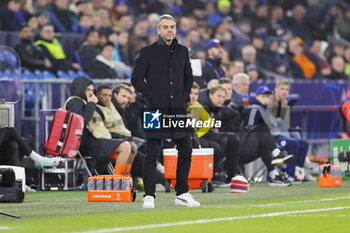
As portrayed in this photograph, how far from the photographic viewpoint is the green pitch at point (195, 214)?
802cm

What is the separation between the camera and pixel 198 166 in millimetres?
12734

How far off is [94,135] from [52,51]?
435 cm

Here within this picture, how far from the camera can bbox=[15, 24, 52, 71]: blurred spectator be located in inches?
647

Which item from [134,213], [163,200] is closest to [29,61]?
[163,200]

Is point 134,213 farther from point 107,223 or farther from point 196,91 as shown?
point 196,91

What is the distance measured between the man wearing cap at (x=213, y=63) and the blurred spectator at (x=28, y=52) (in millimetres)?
3018

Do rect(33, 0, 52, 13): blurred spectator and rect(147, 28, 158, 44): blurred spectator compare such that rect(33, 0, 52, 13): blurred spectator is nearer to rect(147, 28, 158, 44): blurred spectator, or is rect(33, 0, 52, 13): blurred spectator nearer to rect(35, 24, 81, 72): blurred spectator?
rect(35, 24, 81, 72): blurred spectator

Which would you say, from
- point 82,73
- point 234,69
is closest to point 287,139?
point 234,69

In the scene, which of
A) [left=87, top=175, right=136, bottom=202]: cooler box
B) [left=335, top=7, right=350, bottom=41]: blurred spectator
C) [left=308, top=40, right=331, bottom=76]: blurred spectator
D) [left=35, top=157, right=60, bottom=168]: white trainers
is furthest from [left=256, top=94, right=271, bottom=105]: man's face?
[left=335, top=7, right=350, bottom=41]: blurred spectator

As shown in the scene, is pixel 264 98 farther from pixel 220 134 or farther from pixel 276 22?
pixel 276 22

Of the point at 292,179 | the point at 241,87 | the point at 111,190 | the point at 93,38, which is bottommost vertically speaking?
the point at 292,179

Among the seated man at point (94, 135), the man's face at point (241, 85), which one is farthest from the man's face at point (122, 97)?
the man's face at point (241, 85)

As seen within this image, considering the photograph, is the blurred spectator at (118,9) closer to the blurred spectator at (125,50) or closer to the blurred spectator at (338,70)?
the blurred spectator at (125,50)

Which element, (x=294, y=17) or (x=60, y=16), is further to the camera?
(x=294, y=17)
